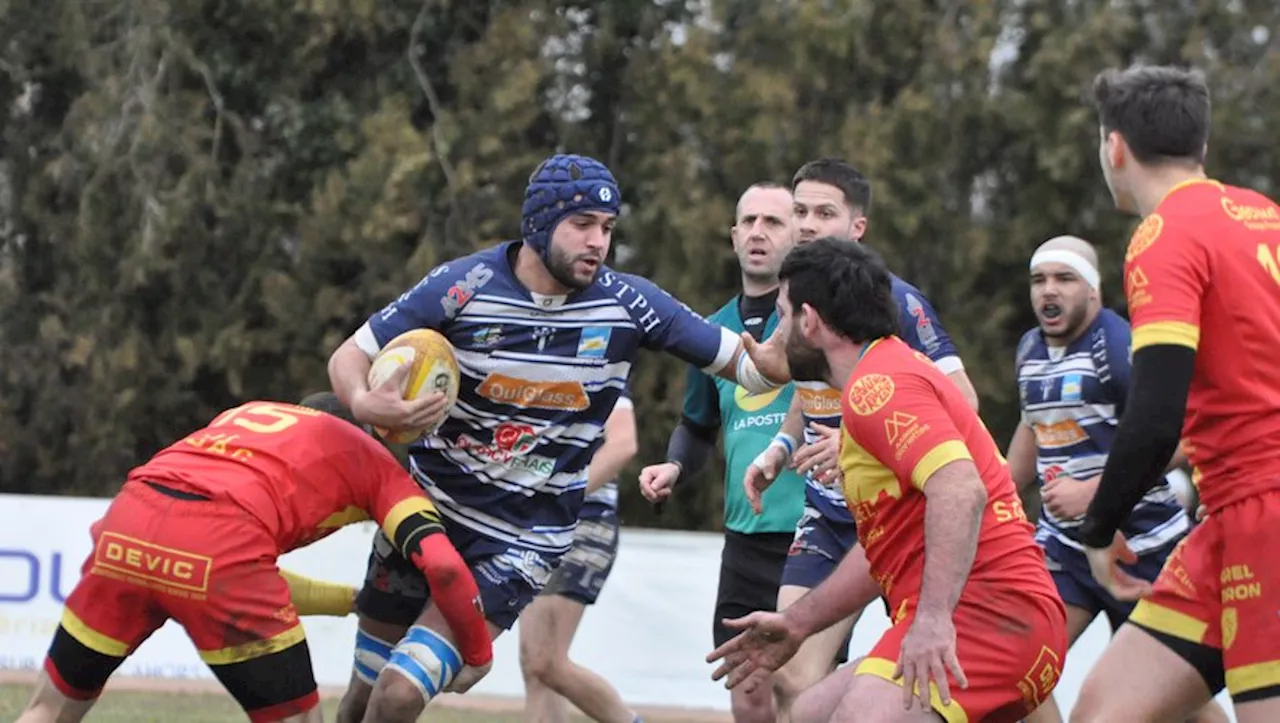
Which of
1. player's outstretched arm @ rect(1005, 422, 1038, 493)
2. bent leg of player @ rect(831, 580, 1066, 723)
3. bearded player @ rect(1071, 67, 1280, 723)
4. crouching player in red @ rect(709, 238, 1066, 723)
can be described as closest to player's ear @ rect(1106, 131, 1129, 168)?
bearded player @ rect(1071, 67, 1280, 723)

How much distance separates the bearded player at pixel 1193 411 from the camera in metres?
4.60

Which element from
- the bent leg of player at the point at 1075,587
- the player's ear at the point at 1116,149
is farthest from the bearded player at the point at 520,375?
the bent leg of player at the point at 1075,587

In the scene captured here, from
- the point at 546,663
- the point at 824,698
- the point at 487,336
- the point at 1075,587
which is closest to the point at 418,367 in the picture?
the point at 487,336

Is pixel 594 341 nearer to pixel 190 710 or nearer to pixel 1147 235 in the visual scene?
pixel 1147 235

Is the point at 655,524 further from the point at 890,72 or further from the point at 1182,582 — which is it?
the point at 1182,582

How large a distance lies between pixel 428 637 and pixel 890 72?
38.3ft

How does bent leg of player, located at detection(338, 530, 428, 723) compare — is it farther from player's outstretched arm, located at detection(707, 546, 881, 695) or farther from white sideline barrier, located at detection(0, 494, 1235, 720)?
white sideline barrier, located at detection(0, 494, 1235, 720)

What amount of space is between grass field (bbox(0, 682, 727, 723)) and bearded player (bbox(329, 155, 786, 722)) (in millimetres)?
2817

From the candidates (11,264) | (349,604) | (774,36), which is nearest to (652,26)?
(774,36)

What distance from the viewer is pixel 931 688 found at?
4574mm

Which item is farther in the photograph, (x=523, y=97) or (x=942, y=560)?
(x=523, y=97)

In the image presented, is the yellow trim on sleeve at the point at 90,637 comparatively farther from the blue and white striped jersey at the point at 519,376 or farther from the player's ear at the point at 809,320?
the player's ear at the point at 809,320

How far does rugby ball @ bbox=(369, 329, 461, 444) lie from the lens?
18.8 feet

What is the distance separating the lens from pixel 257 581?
5.45 metres
